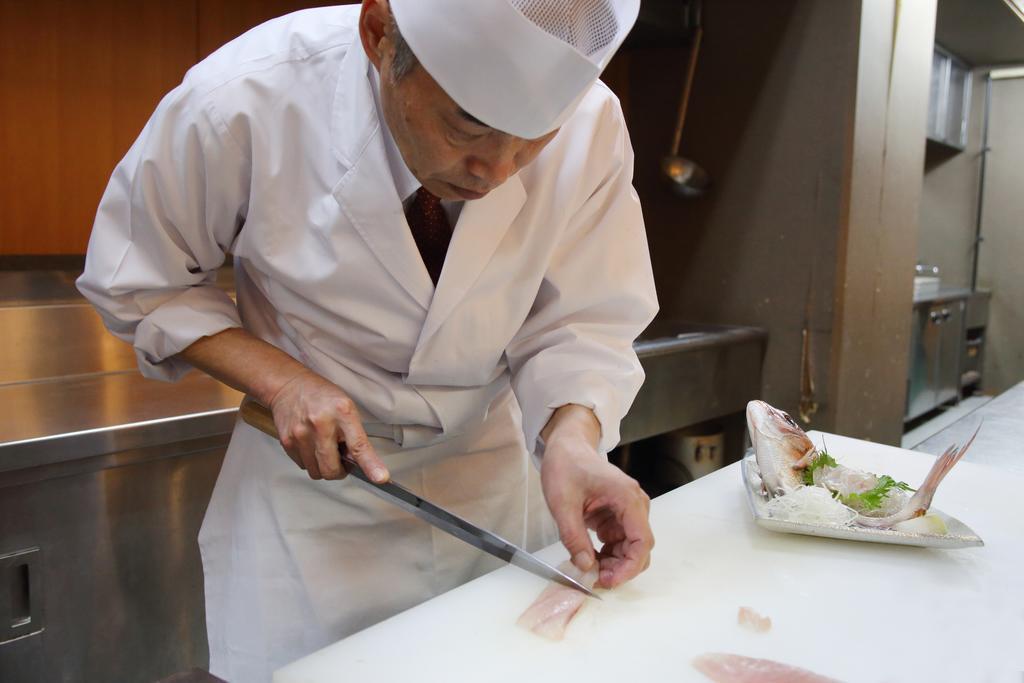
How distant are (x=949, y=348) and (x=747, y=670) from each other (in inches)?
209

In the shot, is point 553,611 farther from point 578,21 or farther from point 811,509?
point 578,21

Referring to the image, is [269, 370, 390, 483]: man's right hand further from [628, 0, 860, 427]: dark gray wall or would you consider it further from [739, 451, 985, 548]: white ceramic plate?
[628, 0, 860, 427]: dark gray wall

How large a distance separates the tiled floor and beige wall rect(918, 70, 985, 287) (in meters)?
0.94

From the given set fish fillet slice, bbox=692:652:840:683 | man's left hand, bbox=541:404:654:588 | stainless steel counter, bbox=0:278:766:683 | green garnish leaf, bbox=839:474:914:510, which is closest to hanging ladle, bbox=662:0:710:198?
stainless steel counter, bbox=0:278:766:683

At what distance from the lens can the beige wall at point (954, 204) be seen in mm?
6219

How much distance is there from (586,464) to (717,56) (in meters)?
2.77

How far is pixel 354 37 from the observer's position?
1043mm

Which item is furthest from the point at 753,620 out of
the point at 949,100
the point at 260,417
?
the point at 949,100

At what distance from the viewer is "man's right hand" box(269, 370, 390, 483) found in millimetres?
948

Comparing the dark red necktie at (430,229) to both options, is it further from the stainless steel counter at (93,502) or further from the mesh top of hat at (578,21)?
the stainless steel counter at (93,502)

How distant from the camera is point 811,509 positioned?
114 cm

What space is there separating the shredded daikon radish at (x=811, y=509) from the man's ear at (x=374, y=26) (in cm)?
79

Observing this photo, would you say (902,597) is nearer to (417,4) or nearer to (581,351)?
(581,351)

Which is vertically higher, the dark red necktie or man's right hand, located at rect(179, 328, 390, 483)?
the dark red necktie
